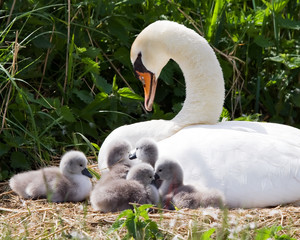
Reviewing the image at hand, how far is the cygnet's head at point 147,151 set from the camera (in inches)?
206

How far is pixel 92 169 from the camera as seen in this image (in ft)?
19.9

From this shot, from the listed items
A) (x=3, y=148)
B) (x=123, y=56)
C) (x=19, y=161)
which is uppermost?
(x=123, y=56)

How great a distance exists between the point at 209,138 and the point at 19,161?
1796 mm

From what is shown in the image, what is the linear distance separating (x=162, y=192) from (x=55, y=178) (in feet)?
2.54

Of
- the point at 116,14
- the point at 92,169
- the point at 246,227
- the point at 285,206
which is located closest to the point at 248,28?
the point at 116,14

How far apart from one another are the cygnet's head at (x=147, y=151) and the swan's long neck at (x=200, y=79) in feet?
2.23

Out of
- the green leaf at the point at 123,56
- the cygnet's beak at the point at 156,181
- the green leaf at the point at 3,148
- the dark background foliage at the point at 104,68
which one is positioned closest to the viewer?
the cygnet's beak at the point at 156,181

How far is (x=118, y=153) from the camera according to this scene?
5426 millimetres

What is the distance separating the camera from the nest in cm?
454

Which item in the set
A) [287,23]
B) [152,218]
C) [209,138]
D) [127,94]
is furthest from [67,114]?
[287,23]

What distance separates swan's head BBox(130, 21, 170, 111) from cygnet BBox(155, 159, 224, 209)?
117cm

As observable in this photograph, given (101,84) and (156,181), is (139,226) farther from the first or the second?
(101,84)

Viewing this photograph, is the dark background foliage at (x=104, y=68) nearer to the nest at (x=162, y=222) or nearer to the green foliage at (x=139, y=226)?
the nest at (x=162, y=222)

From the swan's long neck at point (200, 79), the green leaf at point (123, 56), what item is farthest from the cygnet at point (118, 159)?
the green leaf at point (123, 56)
